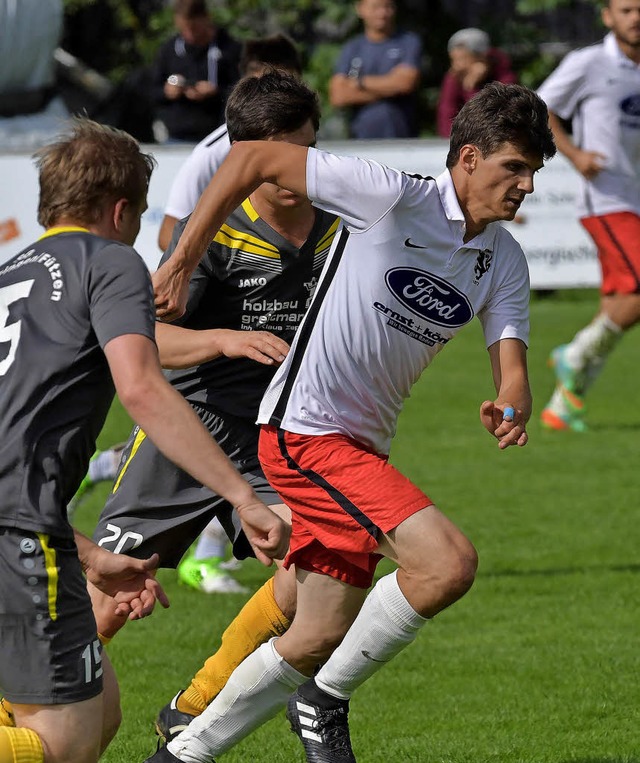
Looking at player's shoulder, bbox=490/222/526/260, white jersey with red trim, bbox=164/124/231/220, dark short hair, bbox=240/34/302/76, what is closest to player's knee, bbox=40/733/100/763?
player's shoulder, bbox=490/222/526/260

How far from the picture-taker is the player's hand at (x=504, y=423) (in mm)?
4371

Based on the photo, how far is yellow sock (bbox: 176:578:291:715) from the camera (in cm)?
478

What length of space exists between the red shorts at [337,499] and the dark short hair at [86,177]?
3.37 feet

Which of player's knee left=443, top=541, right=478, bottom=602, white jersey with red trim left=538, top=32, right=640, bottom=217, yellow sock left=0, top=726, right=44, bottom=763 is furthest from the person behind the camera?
white jersey with red trim left=538, top=32, right=640, bottom=217

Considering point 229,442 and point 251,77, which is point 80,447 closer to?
point 229,442

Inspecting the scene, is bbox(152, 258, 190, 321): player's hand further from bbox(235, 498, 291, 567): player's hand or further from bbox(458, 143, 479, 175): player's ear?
bbox(235, 498, 291, 567): player's hand

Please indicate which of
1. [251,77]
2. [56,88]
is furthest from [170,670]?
[56,88]

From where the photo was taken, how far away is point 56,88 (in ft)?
65.0

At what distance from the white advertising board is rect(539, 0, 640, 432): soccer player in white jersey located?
3.13 metres

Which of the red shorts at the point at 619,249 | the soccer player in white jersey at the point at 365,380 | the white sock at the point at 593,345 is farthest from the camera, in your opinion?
the white sock at the point at 593,345

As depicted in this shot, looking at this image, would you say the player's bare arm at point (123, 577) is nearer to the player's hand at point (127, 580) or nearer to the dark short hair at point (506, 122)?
the player's hand at point (127, 580)

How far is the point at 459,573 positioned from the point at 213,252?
1.45 metres

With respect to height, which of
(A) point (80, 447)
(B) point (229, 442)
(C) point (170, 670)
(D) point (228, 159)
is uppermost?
(D) point (228, 159)

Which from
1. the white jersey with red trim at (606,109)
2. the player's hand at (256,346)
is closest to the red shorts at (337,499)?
the player's hand at (256,346)
